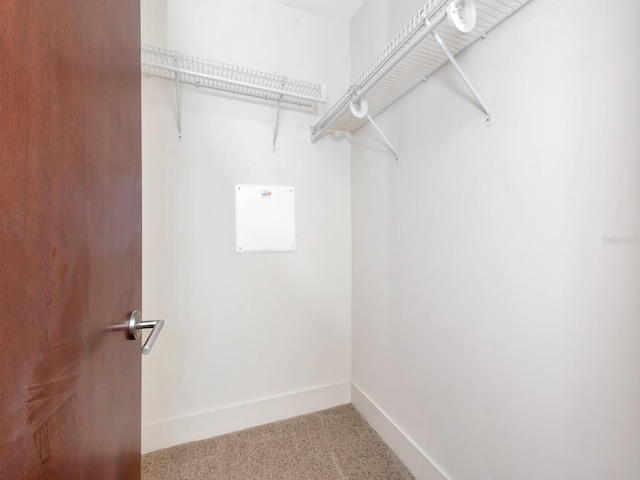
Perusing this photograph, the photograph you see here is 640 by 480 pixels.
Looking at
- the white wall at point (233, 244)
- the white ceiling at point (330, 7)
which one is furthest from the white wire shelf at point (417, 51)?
the white ceiling at point (330, 7)

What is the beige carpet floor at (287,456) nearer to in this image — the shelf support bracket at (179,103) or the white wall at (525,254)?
the white wall at (525,254)

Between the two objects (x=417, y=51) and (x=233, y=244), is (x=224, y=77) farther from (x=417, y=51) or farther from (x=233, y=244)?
(x=417, y=51)

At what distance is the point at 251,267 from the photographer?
1684 millimetres

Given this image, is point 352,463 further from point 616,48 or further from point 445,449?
point 616,48

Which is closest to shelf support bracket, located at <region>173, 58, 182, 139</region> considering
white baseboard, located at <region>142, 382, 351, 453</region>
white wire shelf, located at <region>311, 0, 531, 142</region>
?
white wire shelf, located at <region>311, 0, 531, 142</region>

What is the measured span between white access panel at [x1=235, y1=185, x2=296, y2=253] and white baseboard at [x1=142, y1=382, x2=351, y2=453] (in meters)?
0.99

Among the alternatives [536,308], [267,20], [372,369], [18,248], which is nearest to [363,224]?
[372,369]

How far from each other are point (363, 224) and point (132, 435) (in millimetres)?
1477

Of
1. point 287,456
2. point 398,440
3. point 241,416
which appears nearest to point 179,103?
point 241,416

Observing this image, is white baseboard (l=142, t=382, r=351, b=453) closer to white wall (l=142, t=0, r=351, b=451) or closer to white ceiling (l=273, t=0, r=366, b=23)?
white wall (l=142, t=0, r=351, b=451)

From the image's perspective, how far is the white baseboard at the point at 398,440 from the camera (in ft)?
3.98

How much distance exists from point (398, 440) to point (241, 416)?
0.95m

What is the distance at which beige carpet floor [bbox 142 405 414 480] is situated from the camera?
1.32 metres

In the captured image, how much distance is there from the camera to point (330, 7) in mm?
1745
